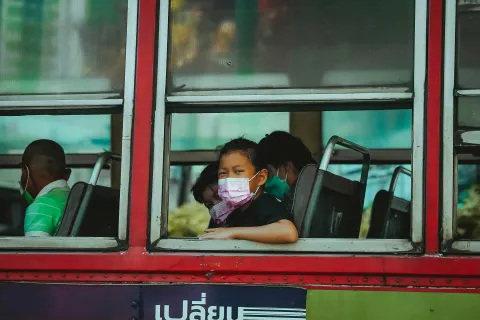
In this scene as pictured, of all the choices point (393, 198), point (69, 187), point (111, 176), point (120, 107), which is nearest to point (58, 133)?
point (111, 176)

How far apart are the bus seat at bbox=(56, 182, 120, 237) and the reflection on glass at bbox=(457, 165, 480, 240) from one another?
1.85m

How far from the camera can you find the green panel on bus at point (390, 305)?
292 centimetres

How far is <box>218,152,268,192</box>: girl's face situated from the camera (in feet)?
11.0

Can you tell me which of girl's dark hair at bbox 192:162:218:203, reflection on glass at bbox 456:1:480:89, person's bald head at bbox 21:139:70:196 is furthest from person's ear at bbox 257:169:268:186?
person's bald head at bbox 21:139:70:196

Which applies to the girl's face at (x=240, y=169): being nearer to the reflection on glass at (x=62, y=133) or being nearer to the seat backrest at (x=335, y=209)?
the seat backrest at (x=335, y=209)

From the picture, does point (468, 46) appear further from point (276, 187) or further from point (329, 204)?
point (276, 187)

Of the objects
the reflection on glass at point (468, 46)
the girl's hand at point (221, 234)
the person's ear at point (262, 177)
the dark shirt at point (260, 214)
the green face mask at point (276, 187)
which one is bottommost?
the girl's hand at point (221, 234)

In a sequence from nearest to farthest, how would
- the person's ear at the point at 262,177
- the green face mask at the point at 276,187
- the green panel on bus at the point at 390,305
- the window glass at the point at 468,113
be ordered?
the green panel on bus at the point at 390,305 → the window glass at the point at 468,113 → the person's ear at the point at 262,177 → the green face mask at the point at 276,187

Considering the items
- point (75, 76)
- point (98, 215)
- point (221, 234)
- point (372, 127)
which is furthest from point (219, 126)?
point (221, 234)

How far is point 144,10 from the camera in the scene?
3.27 metres

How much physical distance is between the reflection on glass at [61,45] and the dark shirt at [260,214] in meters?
0.78

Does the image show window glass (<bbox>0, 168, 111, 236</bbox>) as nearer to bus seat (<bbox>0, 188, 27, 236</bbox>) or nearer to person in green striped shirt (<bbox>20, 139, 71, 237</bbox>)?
bus seat (<bbox>0, 188, 27, 236</bbox>)

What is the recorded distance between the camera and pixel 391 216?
3.90 m

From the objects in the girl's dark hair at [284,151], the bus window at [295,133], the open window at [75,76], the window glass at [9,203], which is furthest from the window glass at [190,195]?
the open window at [75,76]
